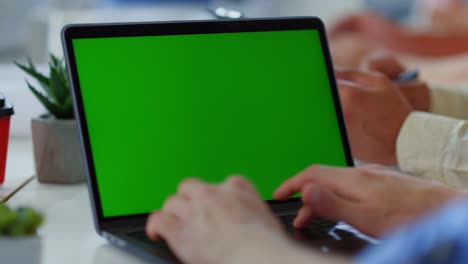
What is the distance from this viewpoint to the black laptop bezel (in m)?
0.87

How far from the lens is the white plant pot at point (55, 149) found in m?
1.12

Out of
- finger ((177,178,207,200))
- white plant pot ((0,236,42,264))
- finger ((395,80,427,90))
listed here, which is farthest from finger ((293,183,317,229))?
finger ((395,80,427,90))

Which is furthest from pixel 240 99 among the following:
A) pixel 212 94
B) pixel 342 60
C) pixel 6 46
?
pixel 6 46

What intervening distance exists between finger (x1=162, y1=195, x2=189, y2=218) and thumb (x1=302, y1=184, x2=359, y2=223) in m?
0.15

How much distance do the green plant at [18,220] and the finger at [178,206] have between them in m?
0.11

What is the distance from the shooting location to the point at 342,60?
261 centimetres

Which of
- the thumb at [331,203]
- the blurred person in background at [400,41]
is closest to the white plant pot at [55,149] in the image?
the thumb at [331,203]

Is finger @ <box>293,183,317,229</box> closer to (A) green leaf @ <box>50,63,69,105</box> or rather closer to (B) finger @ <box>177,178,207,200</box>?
(B) finger @ <box>177,178,207,200</box>

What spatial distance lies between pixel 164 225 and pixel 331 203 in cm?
17

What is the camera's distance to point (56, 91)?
44.9 inches

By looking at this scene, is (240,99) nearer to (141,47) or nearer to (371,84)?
(141,47)

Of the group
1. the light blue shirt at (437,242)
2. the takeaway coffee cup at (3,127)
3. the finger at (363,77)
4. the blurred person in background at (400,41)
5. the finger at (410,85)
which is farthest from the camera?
the blurred person in background at (400,41)

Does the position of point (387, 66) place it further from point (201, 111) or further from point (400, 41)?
point (400, 41)

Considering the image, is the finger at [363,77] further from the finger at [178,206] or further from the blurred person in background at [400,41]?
the blurred person in background at [400,41]
